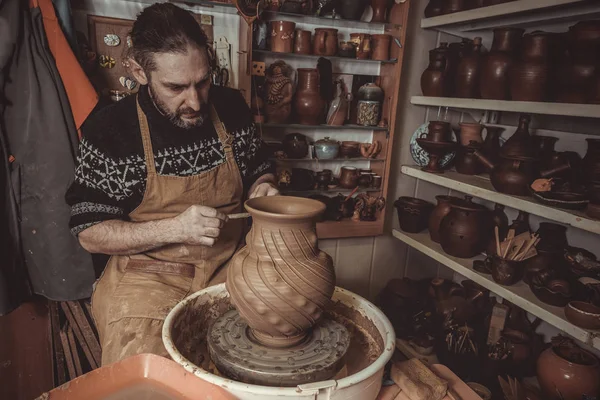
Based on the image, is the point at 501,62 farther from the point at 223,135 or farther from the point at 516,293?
the point at 223,135

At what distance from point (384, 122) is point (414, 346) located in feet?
5.11

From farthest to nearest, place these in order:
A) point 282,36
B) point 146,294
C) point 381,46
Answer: point 381,46 < point 282,36 < point 146,294

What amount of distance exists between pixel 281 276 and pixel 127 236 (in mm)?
802

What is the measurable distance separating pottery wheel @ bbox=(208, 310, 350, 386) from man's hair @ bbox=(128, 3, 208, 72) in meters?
1.00

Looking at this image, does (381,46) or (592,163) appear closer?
(592,163)

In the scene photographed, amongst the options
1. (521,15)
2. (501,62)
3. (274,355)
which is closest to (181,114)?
(274,355)

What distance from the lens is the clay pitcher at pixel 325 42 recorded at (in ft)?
9.34

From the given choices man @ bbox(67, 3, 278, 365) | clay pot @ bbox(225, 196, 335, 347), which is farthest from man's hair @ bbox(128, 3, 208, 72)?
clay pot @ bbox(225, 196, 335, 347)

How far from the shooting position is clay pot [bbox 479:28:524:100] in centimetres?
240

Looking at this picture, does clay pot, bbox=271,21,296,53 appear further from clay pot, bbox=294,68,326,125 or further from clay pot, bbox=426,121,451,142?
clay pot, bbox=426,121,451,142

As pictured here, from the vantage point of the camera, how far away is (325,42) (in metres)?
2.88

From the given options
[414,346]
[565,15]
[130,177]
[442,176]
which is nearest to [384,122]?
[442,176]

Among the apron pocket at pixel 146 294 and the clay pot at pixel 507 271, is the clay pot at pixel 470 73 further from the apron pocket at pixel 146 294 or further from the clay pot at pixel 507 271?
the apron pocket at pixel 146 294

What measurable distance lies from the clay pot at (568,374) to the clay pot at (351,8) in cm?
234
